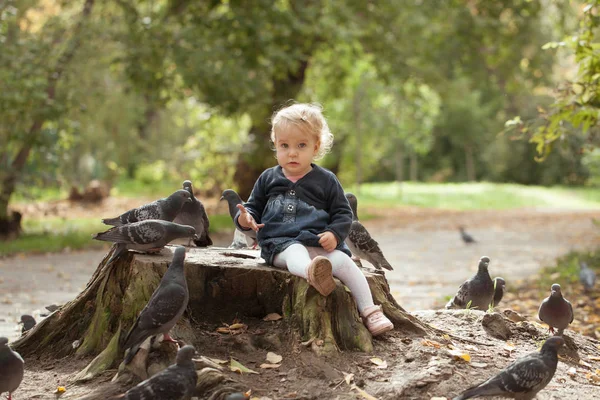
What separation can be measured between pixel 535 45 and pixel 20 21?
1376 centimetres

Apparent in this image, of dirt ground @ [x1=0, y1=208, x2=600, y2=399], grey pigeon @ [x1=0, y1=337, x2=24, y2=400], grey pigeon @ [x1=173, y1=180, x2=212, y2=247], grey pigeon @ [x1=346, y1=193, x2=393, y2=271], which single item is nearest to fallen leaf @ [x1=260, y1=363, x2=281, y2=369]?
dirt ground @ [x1=0, y1=208, x2=600, y2=399]

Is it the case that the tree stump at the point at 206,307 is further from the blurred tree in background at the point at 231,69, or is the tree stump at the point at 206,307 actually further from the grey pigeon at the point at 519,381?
the blurred tree in background at the point at 231,69

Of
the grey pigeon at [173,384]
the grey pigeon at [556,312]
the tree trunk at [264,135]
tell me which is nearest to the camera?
the grey pigeon at [173,384]

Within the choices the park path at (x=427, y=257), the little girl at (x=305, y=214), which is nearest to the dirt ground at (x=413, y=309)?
the park path at (x=427, y=257)

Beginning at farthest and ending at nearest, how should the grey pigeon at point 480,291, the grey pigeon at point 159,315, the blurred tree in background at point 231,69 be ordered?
1. the blurred tree in background at point 231,69
2. the grey pigeon at point 480,291
3. the grey pigeon at point 159,315

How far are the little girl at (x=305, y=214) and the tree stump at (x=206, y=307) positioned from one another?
0.40 ft

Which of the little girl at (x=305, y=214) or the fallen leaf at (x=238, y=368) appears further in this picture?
the little girl at (x=305, y=214)

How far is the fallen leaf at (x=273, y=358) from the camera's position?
4.54m

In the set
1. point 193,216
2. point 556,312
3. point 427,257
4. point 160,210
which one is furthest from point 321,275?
point 427,257

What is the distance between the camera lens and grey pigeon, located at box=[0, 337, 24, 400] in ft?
13.9

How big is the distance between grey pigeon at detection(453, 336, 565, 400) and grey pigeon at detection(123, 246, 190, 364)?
5.54ft

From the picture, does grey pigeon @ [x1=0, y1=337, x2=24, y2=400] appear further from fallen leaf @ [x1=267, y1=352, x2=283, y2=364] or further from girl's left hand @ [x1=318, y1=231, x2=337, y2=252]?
girl's left hand @ [x1=318, y1=231, x2=337, y2=252]

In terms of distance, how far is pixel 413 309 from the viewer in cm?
852

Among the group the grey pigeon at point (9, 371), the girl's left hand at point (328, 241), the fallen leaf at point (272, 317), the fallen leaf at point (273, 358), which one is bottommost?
the fallen leaf at point (273, 358)
